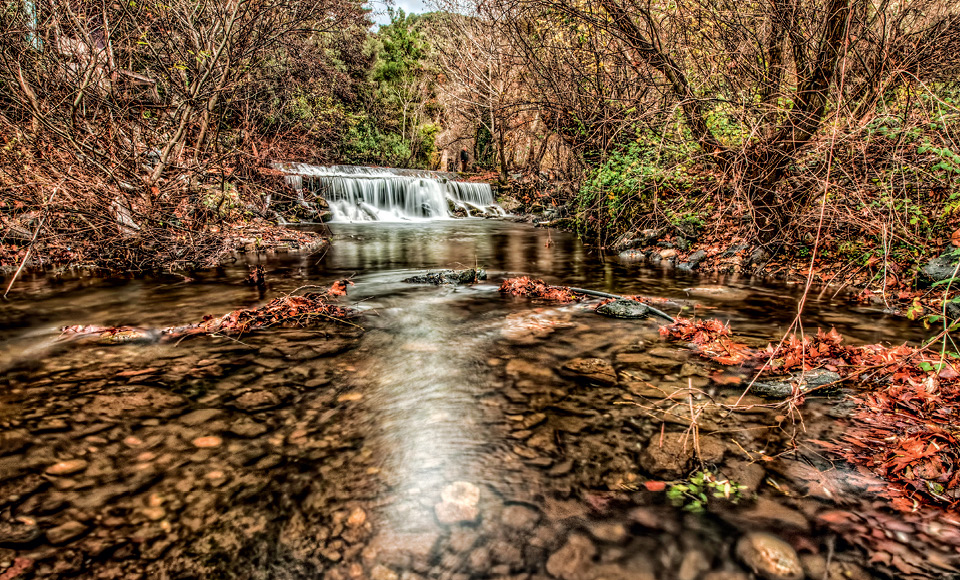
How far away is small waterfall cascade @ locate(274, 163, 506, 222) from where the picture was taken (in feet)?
58.7

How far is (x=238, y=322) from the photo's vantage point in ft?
14.7

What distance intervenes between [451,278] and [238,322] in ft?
10.7

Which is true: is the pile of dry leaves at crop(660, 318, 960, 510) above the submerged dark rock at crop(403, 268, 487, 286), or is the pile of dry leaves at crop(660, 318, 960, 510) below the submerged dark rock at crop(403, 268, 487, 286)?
below

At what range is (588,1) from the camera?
6336 mm

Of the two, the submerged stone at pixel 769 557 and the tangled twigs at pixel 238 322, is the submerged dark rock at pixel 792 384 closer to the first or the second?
the submerged stone at pixel 769 557

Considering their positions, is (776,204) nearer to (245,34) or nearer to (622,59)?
(622,59)

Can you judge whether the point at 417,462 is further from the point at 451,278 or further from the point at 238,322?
the point at 451,278

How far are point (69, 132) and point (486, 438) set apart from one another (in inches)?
266

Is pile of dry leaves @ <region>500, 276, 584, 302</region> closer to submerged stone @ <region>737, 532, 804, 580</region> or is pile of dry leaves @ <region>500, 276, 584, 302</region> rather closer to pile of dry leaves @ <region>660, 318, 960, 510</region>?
pile of dry leaves @ <region>660, 318, 960, 510</region>

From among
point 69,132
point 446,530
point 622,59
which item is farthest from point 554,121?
point 446,530

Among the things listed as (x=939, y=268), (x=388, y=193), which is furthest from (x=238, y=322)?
(x=388, y=193)

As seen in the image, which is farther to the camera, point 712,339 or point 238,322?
point 238,322

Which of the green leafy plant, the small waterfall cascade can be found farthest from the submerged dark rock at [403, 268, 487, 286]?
the small waterfall cascade

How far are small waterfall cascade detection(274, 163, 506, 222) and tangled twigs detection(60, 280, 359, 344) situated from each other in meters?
12.9
